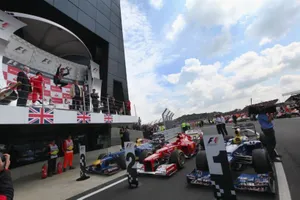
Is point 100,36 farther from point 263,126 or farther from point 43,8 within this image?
point 263,126

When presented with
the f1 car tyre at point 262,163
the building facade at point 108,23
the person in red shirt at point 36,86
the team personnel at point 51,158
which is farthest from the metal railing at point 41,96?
the f1 car tyre at point 262,163

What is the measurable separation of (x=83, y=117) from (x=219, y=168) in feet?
A: 22.8

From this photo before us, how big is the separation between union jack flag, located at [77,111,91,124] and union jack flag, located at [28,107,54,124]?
152 centimetres

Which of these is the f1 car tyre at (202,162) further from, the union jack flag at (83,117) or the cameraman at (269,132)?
the union jack flag at (83,117)

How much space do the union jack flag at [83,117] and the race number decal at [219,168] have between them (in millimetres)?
6538

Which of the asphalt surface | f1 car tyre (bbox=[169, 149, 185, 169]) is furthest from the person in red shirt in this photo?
f1 car tyre (bbox=[169, 149, 185, 169])

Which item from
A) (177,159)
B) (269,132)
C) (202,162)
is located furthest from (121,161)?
(269,132)

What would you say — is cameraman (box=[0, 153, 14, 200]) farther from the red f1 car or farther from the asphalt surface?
the red f1 car

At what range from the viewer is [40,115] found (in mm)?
6488

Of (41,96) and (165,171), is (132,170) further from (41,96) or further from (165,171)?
(41,96)

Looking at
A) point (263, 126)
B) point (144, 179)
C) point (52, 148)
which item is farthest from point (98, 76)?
point (263, 126)

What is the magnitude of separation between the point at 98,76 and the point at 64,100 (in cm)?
375

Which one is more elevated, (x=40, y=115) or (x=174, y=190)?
(x=40, y=115)

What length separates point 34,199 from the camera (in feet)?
16.6
